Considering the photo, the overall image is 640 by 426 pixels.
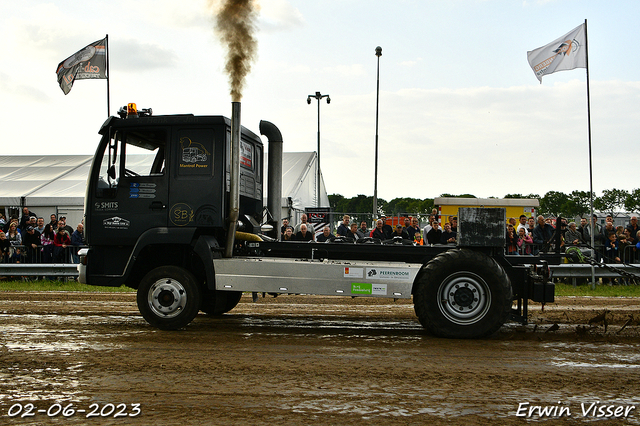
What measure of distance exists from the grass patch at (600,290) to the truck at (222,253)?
5994 mm

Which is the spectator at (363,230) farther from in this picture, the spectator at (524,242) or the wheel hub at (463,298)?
the wheel hub at (463,298)

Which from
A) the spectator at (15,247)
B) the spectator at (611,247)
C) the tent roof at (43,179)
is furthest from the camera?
the tent roof at (43,179)

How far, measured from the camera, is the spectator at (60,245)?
15.6 meters

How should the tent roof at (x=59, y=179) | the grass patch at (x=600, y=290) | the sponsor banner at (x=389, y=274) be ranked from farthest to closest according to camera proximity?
the tent roof at (x=59, y=179), the grass patch at (x=600, y=290), the sponsor banner at (x=389, y=274)

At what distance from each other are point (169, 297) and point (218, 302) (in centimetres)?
138

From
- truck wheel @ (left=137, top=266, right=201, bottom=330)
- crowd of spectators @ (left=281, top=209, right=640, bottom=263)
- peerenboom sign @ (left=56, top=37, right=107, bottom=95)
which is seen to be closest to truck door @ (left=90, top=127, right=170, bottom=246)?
truck wheel @ (left=137, top=266, right=201, bottom=330)

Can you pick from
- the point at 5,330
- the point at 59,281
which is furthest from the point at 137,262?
the point at 59,281

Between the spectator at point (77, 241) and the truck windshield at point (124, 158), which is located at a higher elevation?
the truck windshield at point (124, 158)

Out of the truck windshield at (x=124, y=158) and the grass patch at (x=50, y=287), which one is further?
the grass patch at (x=50, y=287)

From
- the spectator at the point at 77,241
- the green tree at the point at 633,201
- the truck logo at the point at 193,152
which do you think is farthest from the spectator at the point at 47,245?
the green tree at the point at 633,201

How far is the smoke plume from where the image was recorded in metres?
7.62

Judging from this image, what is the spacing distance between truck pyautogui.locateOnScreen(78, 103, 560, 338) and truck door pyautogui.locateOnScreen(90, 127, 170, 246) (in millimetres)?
13

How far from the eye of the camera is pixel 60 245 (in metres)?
15.6

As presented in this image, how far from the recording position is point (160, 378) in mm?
4941
